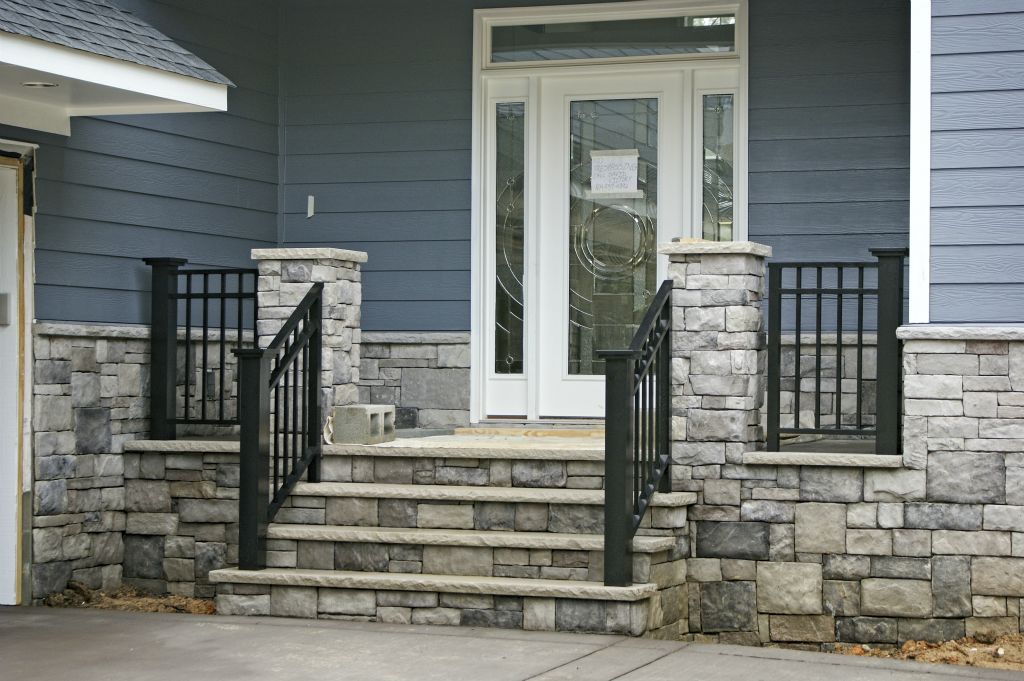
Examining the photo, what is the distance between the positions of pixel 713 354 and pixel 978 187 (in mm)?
Answer: 1348

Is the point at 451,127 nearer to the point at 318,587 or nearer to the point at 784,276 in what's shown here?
the point at 784,276

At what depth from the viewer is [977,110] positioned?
580cm

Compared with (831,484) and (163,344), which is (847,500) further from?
(163,344)

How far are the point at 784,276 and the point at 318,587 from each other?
3.12 m

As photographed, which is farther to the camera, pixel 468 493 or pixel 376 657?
pixel 468 493

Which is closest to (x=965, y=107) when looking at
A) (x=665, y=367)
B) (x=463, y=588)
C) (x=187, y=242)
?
(x=665, y=367)

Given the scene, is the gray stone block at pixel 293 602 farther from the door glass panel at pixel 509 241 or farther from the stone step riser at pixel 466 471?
the door glass panel at pixel 509 241

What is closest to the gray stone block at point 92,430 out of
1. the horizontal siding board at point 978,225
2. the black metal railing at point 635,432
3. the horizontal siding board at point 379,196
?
the horizontal siding board at point 379,196

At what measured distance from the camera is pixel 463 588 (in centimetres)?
568

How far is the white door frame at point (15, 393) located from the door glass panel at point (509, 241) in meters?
2.70

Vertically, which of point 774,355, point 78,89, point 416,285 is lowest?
point 774,355

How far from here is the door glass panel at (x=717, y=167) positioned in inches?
298

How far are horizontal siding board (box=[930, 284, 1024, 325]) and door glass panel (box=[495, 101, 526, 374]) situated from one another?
9.07 ft

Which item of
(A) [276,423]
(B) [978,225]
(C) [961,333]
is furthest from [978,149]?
(A) [276,423]
